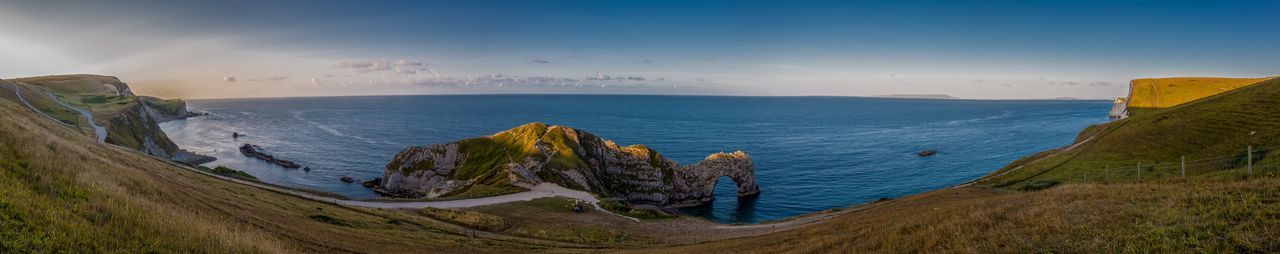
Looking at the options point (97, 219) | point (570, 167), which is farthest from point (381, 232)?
point (570, 167)

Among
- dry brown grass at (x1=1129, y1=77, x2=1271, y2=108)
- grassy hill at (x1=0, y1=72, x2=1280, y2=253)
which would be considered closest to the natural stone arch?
grassy hill at (x1=0, y1=72, x2=1280, y2=253)

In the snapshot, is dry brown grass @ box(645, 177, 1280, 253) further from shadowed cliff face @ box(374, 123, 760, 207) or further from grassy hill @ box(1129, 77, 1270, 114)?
grassy hill @ box(1129, 77, 1270, 114)

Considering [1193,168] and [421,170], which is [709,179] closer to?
[421,170]

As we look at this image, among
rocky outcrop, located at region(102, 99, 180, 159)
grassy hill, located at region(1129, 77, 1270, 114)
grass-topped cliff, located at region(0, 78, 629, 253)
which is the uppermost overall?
grassy hill, located at region(1129, 77, 1270, 114)

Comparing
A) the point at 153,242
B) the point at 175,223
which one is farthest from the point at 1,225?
the point at 175,223

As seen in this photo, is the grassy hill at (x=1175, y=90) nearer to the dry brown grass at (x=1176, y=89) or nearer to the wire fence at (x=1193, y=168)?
the dry brown grass at (x=1176, y=89)

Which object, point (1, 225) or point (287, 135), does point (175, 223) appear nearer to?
point (1, 225)

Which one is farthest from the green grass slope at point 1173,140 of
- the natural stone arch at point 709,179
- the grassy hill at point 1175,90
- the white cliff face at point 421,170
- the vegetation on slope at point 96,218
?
the grassy hill at point 1175,90
